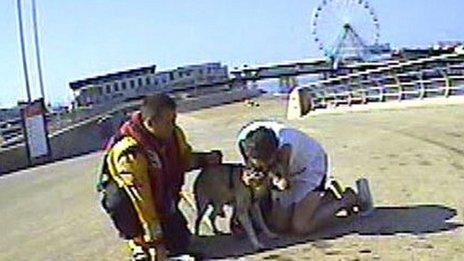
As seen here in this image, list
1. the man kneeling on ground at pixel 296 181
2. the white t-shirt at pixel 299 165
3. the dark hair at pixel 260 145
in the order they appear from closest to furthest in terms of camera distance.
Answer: the dark hair at pixel 260 145
the man kneeling on ground at pixel 296 181
the white t-shirt at pixel 299 165

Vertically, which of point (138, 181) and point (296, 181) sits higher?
point (138, 181)

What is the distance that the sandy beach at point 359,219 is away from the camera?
21.7 feet

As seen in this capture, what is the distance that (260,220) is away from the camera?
6977mm

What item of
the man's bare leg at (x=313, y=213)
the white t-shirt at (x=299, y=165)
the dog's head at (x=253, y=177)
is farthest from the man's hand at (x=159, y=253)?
the man's bare leg at (x=313, y=213)

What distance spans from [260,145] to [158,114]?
74 cm

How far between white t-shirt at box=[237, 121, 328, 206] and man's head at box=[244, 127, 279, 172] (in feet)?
0.66

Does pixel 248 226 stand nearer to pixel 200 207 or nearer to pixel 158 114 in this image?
pixel 200 207

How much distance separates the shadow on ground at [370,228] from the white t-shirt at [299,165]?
333 millimetres

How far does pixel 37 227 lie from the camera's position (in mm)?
10414

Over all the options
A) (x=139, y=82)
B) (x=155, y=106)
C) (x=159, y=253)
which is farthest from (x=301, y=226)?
(x=139, y=82)

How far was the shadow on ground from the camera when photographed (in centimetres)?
690

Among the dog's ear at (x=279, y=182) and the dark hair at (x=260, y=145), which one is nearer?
the dark hair at (x=260, y=145)

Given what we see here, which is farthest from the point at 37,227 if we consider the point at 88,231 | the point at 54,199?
the point at 54,199

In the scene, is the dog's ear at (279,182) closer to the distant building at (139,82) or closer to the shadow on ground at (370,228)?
the shadow on ground at (370,228)
